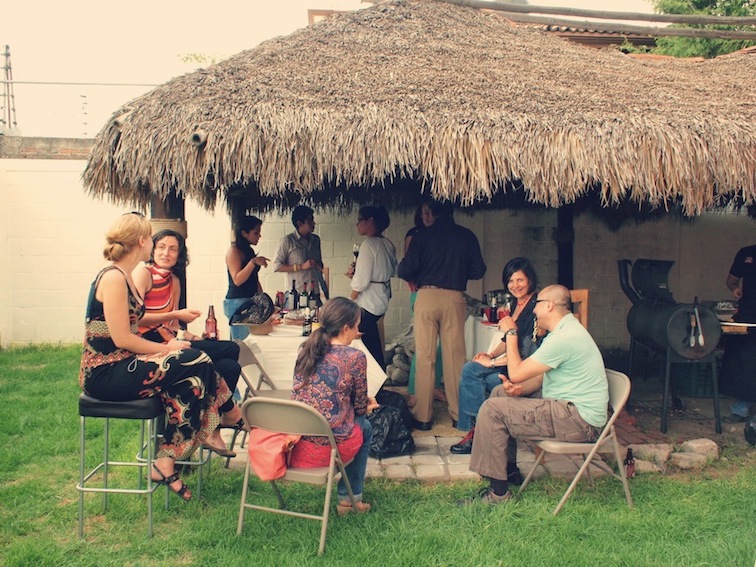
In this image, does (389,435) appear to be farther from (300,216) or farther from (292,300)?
(300,216)

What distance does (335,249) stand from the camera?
9.63 metres

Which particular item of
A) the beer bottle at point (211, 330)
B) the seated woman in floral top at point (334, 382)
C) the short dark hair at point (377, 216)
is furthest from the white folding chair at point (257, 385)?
the short dark hair at point (377, 216)

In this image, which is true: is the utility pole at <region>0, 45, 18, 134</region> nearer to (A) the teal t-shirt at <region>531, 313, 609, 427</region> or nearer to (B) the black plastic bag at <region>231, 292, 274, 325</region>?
(B) the black plastic bag at <region>231, 292, 274, 325</region>

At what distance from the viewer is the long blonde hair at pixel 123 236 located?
3.68 metres

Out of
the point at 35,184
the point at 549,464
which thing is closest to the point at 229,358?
the point at 549,464

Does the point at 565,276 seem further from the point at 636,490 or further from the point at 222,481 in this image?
the point at 222,481

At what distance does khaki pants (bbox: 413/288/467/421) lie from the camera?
19.0 feet

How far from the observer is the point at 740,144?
5.11 metres

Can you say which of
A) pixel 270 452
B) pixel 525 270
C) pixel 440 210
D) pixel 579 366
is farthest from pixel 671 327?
pixel 270 452

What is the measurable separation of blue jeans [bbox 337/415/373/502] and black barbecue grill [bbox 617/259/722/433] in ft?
9.59

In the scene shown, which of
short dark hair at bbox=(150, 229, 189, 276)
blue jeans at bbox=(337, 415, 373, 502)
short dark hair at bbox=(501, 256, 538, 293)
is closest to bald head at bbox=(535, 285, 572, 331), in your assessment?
short dark hair at bbox=(501, 256, 538, 293)

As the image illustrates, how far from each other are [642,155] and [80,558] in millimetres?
4461

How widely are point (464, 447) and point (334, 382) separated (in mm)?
1844

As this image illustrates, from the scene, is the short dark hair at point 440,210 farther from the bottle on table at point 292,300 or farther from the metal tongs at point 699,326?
the metal tongs at point 699,326
